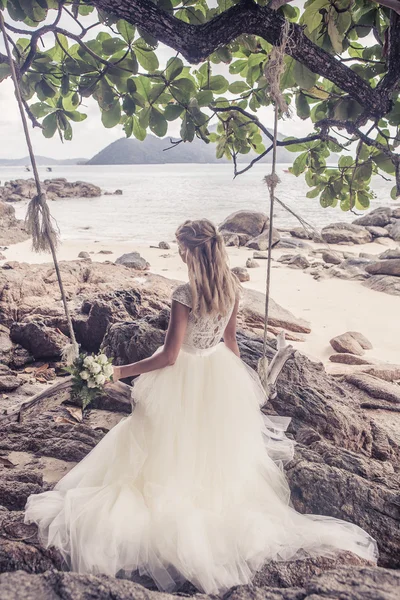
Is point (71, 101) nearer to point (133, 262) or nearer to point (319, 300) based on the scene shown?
point (319, 300)

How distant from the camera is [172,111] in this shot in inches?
92.5

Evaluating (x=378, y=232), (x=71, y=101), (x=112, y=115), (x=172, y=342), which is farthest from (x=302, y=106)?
(x=378, y=232)

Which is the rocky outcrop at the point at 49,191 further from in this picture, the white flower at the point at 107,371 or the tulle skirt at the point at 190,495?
the tulle skirt at the point at 190,495

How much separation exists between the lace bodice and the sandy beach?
8.99 ft

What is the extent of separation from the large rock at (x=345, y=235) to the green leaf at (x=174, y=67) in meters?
12.2

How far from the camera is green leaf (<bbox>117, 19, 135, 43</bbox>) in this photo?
2.05 m

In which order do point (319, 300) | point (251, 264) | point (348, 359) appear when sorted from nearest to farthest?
point (348, 359) < point (319, 300) < point (251, 264)

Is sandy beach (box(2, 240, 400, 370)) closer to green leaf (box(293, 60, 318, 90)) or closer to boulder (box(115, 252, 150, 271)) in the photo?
boulder (box(115, 252, 150, 271))

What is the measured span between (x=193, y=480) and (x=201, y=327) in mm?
705

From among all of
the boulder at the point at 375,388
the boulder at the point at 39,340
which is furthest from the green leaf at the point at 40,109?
the boulder at the point at 375,388

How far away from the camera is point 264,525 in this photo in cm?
170

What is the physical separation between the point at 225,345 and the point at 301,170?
4.35ft

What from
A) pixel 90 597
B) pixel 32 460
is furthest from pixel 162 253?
pixel 90 597

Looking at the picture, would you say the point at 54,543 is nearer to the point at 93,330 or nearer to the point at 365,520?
the point at 365,520
